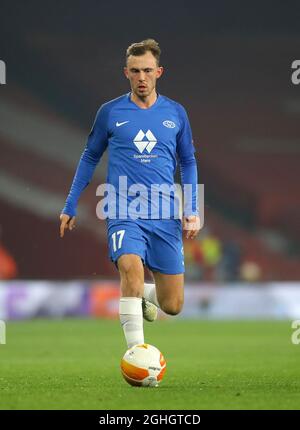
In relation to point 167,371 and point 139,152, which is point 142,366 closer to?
point 139,152

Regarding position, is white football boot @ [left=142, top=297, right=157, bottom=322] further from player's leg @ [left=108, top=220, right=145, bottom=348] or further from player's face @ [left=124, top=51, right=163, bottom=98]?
player's face @ [left=124, top=51, right=163, bottom=98]

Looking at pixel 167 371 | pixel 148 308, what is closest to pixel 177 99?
pixel 167 371

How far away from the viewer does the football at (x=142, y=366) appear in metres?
6.68

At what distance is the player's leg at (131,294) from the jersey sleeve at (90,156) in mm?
684

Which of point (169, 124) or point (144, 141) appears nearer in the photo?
point (144, 141)

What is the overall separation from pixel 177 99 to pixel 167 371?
565 inches

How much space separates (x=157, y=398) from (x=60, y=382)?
4.38ft

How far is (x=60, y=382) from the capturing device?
7270 millimetres

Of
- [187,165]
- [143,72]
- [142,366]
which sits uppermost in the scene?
[143,72]

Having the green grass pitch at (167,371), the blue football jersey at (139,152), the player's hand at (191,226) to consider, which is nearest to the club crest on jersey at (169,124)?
the blue football jersey at (139,152)

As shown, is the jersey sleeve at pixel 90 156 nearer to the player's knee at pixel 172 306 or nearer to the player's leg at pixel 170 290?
the player's leg at pixel 170 290

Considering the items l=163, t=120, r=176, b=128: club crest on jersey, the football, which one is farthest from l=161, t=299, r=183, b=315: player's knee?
l=163, t=120, r=176, b=128: club crest on jersey

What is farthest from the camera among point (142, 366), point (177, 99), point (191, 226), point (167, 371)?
point (177, 99)

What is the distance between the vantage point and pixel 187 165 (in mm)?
7570
